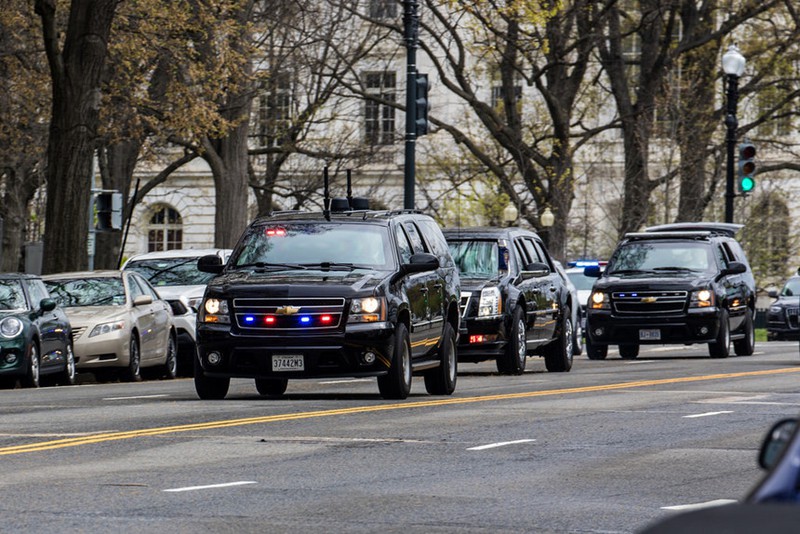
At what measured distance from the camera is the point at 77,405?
669 inches

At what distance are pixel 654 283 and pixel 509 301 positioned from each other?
214 inches

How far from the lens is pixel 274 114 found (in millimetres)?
52062

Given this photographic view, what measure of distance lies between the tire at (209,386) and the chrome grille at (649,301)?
11448mm

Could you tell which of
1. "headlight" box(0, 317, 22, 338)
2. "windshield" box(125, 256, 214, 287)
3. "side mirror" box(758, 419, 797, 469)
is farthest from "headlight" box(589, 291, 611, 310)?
"side mirror" box(758, 419, 797, 469)

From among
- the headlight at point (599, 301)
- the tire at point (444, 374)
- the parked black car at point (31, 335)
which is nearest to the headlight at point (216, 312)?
the tire at point (444, 374)

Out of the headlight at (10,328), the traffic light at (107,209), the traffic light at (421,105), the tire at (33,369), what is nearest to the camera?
the headlight at (10,328)

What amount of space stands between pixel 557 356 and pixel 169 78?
15384 millimetres

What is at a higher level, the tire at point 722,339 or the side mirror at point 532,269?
the side mirror at point 532,269

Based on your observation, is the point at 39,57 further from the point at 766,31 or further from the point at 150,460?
the point at 150,460

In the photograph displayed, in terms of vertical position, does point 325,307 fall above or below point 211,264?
below

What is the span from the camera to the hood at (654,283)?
89.9ft

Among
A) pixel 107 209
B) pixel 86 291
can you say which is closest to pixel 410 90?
pixel 86 291

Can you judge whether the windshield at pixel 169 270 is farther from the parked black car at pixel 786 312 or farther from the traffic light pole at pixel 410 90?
the parked black car at pixel 786 312

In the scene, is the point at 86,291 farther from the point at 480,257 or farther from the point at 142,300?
the point at 480,257
